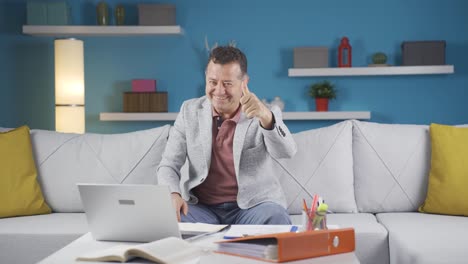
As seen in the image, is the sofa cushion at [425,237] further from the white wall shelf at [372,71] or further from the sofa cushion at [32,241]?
the white wall shelf at [372,71]

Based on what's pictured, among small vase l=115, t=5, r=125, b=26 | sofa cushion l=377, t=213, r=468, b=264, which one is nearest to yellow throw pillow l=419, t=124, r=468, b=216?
sofa cushion l=377, t=213, r=468, b=264

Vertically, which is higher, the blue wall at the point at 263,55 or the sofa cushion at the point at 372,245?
the blue wall at the point at 263,55

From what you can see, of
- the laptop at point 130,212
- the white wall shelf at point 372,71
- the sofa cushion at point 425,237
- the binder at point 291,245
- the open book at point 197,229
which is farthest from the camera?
the white wall shelf at point 372,71

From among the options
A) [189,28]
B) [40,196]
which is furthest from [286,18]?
[40,196]

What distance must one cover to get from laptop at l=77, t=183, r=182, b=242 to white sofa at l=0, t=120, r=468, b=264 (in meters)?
0.98

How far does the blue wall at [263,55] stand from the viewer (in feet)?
16.3

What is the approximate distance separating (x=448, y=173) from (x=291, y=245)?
1.66m

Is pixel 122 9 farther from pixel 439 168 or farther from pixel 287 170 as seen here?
pixel 439 168

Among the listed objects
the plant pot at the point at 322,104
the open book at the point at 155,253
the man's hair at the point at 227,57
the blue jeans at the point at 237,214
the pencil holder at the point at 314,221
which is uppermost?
the man's hair at the point at 227,57

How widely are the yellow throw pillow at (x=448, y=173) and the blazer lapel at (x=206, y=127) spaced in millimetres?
1076

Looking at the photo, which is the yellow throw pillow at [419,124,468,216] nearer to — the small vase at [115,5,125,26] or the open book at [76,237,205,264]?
the open book at [76,237,205,264]

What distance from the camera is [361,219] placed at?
2.99 m

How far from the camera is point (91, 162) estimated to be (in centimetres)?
335

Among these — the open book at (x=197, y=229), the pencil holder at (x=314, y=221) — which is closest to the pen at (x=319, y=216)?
the pencil holder at (x=314, y=221)
